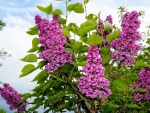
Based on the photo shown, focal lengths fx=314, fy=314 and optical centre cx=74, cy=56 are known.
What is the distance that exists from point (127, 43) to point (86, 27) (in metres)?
0.60

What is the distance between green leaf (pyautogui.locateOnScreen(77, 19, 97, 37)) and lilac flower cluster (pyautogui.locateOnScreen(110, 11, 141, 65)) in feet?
1.20

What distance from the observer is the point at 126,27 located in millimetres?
3992

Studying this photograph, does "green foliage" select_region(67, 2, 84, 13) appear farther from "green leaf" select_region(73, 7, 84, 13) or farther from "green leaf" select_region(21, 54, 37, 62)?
"green leaf" select_region(21, 54, 37, 62)

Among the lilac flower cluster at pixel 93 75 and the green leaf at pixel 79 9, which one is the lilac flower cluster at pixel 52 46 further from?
the green leaf at pixel 79 9

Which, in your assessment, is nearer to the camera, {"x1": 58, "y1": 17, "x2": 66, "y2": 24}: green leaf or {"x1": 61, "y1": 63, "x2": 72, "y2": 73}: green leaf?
{"x1": 61, "y1": 63, "x2": 72, "y2": 73}: green leaf

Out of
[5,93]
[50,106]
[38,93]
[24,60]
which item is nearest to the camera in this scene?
[24,60]

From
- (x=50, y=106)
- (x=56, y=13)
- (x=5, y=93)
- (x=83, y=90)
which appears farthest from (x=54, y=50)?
(x=5, y=93)

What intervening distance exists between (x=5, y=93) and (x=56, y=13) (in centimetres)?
188

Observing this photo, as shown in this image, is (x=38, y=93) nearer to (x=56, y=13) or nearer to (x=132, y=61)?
(x=56, y=13)

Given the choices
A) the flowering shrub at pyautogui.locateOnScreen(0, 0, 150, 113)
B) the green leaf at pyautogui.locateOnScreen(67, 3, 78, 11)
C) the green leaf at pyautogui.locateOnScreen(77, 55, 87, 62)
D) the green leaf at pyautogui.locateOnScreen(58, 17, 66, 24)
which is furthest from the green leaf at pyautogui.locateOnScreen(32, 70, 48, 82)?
the green leaf at pyautogui.locateOnScreen(67, 3, 78, 11)

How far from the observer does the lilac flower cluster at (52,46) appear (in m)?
3.67

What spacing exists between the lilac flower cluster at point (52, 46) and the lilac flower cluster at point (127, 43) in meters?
0.63

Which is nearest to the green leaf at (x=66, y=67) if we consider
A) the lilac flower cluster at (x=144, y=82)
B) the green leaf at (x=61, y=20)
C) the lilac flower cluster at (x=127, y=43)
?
the lilac flower cluster at (x=127, y=43)

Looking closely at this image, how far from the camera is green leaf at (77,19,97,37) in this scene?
369 cm
